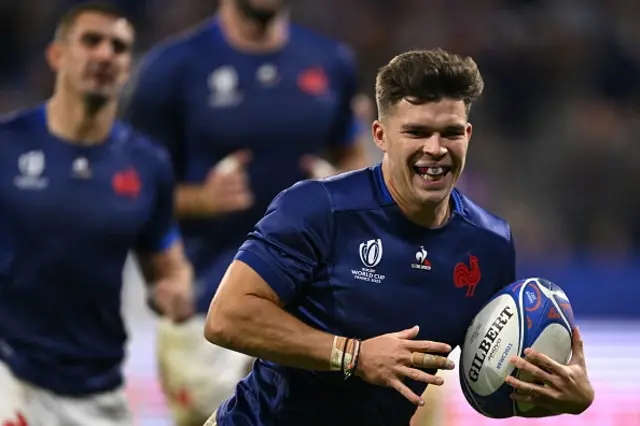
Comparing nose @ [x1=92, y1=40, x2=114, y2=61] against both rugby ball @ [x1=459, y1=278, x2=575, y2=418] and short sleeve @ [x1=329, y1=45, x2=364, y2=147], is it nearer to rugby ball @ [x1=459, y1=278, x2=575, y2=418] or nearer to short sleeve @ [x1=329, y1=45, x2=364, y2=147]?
short sleeve @ [x1=329, y1=45, x2=364, y2=147]

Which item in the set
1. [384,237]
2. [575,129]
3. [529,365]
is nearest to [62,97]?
[384,237]

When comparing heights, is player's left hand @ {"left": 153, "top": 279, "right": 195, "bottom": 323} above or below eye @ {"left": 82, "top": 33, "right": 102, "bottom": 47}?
below

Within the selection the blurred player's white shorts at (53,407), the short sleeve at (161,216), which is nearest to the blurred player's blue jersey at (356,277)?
the blurred player's white shorts at (53,407)

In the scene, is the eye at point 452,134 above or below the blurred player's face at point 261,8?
below

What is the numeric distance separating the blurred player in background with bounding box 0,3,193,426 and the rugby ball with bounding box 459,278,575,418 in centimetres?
189

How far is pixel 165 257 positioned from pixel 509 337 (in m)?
2.26

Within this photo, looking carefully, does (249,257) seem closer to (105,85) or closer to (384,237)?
(384,237)

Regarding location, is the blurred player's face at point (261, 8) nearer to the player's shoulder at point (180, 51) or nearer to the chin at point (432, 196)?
the player's shoulder at point (180, 51)

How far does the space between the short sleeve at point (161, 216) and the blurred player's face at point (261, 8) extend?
39.8 inches

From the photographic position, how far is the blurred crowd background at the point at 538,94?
11.2 metres

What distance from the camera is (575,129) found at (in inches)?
467

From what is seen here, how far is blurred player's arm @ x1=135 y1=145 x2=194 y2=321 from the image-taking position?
19.0 feet

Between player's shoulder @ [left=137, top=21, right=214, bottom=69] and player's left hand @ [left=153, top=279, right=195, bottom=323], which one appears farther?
player's shoulder @ [left=137, top=21, right=214, bottom=69]

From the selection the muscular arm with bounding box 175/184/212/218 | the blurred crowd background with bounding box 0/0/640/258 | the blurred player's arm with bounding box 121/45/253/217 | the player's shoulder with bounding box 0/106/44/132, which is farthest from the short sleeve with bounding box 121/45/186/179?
the blurred crowd background with bounding box 0/0/640/258
